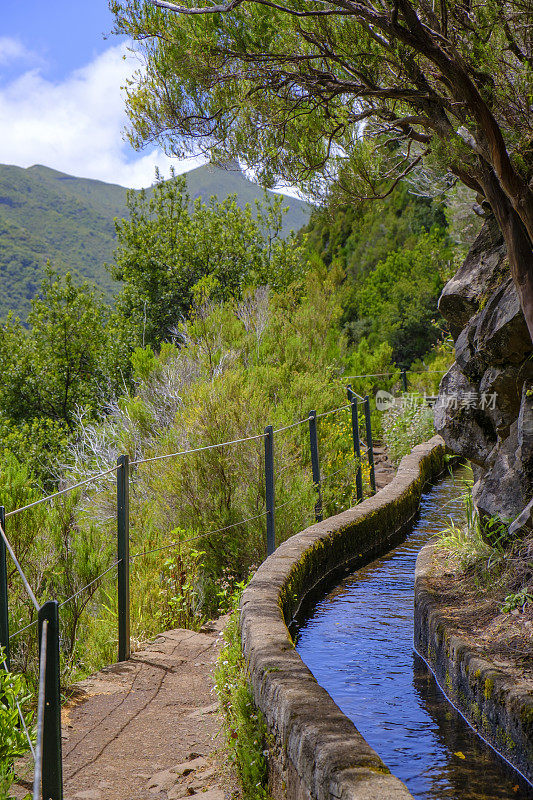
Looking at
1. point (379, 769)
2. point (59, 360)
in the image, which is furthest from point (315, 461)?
point (59, 360)

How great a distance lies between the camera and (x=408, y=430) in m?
11.3

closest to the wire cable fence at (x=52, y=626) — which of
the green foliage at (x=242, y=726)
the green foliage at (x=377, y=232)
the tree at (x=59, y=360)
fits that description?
the green foliage at (x=242, y=726)

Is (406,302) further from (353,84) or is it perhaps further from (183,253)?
(353,84)

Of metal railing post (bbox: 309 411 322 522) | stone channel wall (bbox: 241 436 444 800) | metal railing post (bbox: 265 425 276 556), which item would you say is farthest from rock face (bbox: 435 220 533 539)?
metal railing post (bbox: 309 411 322 522)

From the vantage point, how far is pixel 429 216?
2916 cm

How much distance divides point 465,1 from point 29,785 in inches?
180

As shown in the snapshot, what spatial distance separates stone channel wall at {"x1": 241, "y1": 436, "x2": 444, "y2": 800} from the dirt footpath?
46cm

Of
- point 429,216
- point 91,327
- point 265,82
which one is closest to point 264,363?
point 265,82

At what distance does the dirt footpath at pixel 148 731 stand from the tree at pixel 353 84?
9.11 feet

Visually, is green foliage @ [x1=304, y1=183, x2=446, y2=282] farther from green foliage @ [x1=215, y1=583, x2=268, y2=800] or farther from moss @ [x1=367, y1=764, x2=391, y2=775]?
moss @ [x1=367, y1=764, x2=391, y2=775]

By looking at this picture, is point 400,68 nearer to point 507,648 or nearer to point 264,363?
point 507,648

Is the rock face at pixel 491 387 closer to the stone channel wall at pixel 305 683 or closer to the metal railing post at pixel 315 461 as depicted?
the stone channel wall at pixel 305 683

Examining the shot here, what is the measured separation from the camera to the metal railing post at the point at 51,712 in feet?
6.91

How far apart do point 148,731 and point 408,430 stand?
8.10 meters
